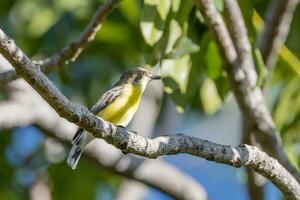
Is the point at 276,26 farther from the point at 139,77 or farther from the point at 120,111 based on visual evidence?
the point at 120,111

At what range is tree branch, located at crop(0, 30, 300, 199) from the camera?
9.86 ft

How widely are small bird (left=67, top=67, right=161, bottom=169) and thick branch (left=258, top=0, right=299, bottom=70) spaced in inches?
22.9

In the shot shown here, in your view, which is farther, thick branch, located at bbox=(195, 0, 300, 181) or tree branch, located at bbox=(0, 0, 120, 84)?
thick branch, located at bbox=(195, 0, 300, 181)

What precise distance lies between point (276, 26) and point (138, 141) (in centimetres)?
188

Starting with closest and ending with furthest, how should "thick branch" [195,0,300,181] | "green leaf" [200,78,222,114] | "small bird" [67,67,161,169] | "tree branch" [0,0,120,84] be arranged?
1. "small bird" [67,67,161,169]
2. "tree branch" [0,0,120,84]
3. "thick branch" [195,0,300,181]
4. "green leaf" [200,78,222,114]

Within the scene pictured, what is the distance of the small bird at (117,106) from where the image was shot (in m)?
4.39

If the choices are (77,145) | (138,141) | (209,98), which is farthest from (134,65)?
(138,141)

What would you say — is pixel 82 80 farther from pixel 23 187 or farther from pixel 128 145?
pixel 128 145

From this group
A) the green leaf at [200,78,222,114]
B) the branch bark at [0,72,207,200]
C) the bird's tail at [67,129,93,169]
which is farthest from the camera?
the green leaf at [200,78,222,114]

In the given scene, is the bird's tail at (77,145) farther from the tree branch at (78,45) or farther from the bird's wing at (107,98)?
the tree branch at (78,45)

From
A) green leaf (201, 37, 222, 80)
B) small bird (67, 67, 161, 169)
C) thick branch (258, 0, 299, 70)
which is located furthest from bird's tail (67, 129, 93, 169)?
thick branch (258, 0, 299, 70)

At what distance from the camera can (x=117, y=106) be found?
15.0 ft

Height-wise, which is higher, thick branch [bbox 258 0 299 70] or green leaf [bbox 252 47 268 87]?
green leaf [bbox 252 47 268 87]

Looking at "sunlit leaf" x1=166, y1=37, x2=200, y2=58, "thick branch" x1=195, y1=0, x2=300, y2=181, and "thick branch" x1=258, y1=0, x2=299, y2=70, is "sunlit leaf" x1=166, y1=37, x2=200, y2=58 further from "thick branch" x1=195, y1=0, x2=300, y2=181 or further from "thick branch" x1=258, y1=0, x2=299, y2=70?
"thick branch" x1=258, y1=0, x2=299, y2=70
